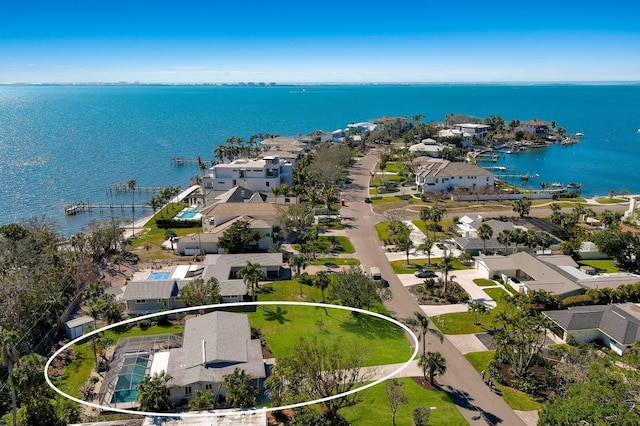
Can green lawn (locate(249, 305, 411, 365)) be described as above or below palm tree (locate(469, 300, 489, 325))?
below

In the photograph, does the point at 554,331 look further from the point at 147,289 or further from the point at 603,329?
the point at 147,289

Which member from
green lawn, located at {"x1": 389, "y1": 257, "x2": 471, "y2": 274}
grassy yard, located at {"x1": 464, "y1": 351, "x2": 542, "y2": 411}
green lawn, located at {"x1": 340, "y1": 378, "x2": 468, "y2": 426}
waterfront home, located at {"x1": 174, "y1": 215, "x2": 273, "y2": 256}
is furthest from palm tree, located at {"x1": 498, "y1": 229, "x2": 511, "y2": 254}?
green lawn, located at {"x1": 340, "y1": 378, "x2": 468, "y2": 426}

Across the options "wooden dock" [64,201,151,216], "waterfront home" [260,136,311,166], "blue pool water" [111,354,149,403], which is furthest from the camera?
"waterfront home" [260,136,311,166]

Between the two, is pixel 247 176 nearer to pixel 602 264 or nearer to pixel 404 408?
pixel 602 264

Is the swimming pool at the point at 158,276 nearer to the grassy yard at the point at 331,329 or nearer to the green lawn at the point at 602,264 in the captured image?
the grassy yard at the point at 331,329

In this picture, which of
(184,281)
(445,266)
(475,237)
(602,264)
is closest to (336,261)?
(445,266)

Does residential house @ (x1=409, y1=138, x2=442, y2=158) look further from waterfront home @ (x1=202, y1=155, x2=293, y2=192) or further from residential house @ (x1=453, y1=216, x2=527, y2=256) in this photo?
residential house @ (x1=453, y1=216, x2=527, y2=256)
